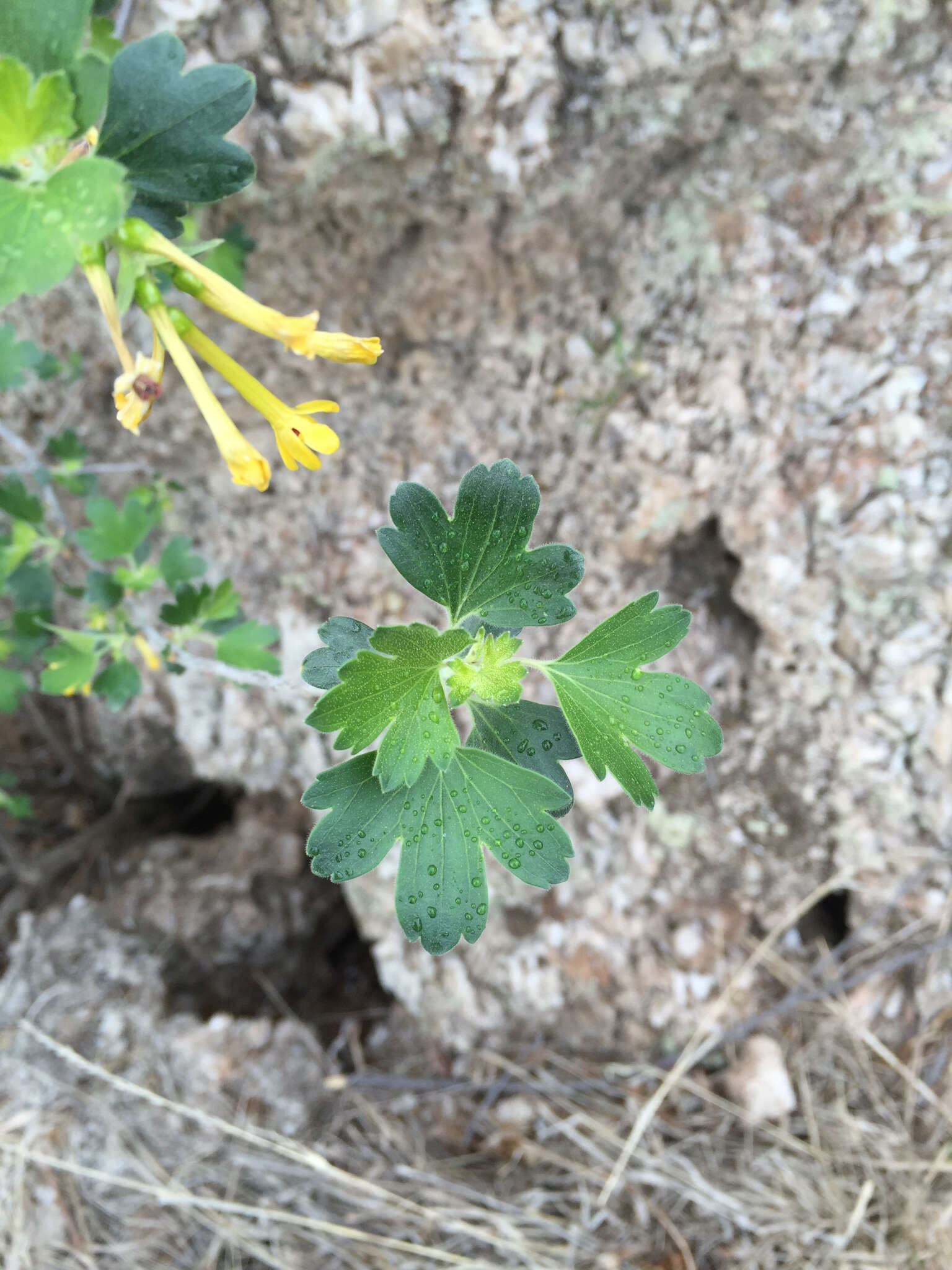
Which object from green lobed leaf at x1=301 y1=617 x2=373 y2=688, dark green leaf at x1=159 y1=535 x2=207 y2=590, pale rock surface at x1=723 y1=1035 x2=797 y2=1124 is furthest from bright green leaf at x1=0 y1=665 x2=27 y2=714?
pale rock surface at x1=723 y1=1035 x2=797 y2=1124

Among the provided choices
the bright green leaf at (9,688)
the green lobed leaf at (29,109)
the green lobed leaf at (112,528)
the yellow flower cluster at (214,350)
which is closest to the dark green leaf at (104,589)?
the green lobed leaf at (112,528)

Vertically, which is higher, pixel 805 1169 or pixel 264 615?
pixel 264 615

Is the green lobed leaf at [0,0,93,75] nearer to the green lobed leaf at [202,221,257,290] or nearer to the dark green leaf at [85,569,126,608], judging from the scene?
the green lobed leaf at [202,221,257,290]

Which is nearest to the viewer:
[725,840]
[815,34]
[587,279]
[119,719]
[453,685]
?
[453,685]

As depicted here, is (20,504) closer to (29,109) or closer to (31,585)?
(31,585)

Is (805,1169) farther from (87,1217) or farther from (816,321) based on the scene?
(816,321)

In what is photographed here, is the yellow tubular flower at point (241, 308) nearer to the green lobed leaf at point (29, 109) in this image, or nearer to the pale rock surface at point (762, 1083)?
the green lobed leaf at point (29, 109)

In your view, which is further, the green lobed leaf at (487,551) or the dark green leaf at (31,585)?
the dark green leaf at (31,585)

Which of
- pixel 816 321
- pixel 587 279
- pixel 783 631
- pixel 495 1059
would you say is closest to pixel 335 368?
pixel 587 279
